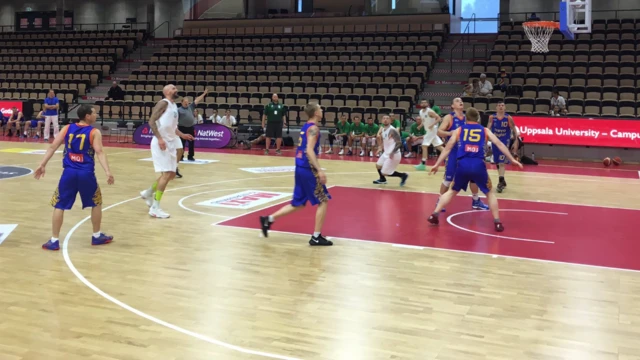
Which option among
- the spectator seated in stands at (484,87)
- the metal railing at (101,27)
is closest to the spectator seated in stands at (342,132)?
the spectator seated in stands at (484,87)

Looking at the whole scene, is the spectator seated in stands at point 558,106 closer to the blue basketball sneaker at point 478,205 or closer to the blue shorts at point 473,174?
the blue basketball sneaker at point 478,205

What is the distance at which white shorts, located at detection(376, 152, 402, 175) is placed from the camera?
487 inches

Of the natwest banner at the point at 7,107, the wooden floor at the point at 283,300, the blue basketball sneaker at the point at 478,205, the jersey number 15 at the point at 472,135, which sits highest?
the natwest banner at the point at 7,107

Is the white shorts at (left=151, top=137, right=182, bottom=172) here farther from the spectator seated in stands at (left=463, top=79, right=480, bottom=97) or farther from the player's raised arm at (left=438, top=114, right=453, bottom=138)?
the spectator seated in stands at (left=463, top=79, right=480, bottom=97)

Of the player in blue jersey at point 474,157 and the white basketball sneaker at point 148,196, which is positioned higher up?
the player in blue jersey at point 474,157

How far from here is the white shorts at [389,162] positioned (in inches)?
487

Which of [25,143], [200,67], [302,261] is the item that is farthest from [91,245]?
[200,67]

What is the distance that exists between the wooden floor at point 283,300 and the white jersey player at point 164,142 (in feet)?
1.51

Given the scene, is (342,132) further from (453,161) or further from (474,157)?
(474,157)

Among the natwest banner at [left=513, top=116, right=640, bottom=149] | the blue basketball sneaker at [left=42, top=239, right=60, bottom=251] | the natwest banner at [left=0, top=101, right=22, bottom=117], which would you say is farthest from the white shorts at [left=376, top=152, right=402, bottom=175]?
the natwest banner at [left=0, top=101, right=22, bottom=117]

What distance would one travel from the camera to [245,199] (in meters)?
10.7

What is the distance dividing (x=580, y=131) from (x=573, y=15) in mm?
5053

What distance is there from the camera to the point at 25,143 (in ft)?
68.8

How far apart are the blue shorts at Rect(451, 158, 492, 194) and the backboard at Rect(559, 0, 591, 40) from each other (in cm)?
680
